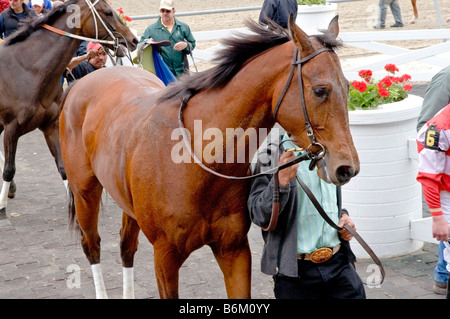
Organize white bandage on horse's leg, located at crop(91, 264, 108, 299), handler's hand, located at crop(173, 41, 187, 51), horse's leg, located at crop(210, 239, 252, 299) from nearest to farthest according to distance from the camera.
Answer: horse's leg, located at crop(210, 239, 252, 299) → white bandage on horse's leg, located at crop(91, 264, 108, 299) → handler's hand, located at crop(173, 41, 187, 51)

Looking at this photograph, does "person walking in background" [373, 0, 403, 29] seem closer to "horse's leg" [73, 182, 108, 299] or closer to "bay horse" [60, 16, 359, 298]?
"horse's leg" [73, 182, 108, 299]

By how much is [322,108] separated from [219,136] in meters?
0.63

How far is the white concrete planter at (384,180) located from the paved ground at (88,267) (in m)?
0.23

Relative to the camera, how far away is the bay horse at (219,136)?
10.6 ft

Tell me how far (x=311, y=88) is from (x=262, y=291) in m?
2.71

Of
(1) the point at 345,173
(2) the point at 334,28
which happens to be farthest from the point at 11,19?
(1) the point at 345,173

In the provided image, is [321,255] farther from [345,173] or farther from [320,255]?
[345,173]

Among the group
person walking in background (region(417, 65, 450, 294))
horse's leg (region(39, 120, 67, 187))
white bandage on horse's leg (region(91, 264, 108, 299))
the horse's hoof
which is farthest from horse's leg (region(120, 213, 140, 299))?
the horse's hoof

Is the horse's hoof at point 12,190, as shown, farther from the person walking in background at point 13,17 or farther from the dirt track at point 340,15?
the dirt track at point 340,15

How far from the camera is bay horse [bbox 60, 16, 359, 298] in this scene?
3246 millimetres

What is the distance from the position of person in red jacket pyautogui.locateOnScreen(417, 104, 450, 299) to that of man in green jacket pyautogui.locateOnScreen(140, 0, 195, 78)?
5.75 meters

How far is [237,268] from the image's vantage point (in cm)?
400

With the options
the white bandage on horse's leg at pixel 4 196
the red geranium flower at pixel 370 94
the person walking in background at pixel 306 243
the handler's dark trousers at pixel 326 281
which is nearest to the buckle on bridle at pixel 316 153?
the person walking in background at pixel 306 243
